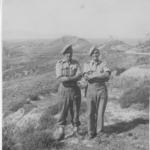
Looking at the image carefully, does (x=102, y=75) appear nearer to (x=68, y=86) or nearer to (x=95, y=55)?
(x=95, y=55)

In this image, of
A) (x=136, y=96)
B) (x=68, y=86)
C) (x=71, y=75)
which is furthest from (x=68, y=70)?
(x=136, y=96)

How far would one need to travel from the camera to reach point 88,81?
488 cm

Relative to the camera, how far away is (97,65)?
191 inches

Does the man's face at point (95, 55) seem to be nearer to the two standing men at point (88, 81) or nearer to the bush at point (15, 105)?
the two standing men at point (88, 81)

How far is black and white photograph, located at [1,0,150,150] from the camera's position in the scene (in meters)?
5.01

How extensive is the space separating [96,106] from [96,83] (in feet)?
1.69

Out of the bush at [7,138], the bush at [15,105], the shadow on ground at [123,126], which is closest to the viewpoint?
the bush at [7,138]

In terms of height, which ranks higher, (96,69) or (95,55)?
(95,55)

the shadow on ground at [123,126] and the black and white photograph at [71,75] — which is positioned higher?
the black and white photograph at [71,75]

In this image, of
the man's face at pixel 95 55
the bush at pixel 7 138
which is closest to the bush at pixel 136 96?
the man's face at pixel 95 55

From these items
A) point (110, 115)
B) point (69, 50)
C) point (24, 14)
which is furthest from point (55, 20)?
point (110, 115)

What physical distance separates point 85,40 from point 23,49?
1.62 m

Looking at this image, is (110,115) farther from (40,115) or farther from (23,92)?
(23,92)

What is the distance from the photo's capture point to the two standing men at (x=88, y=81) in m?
4.79
